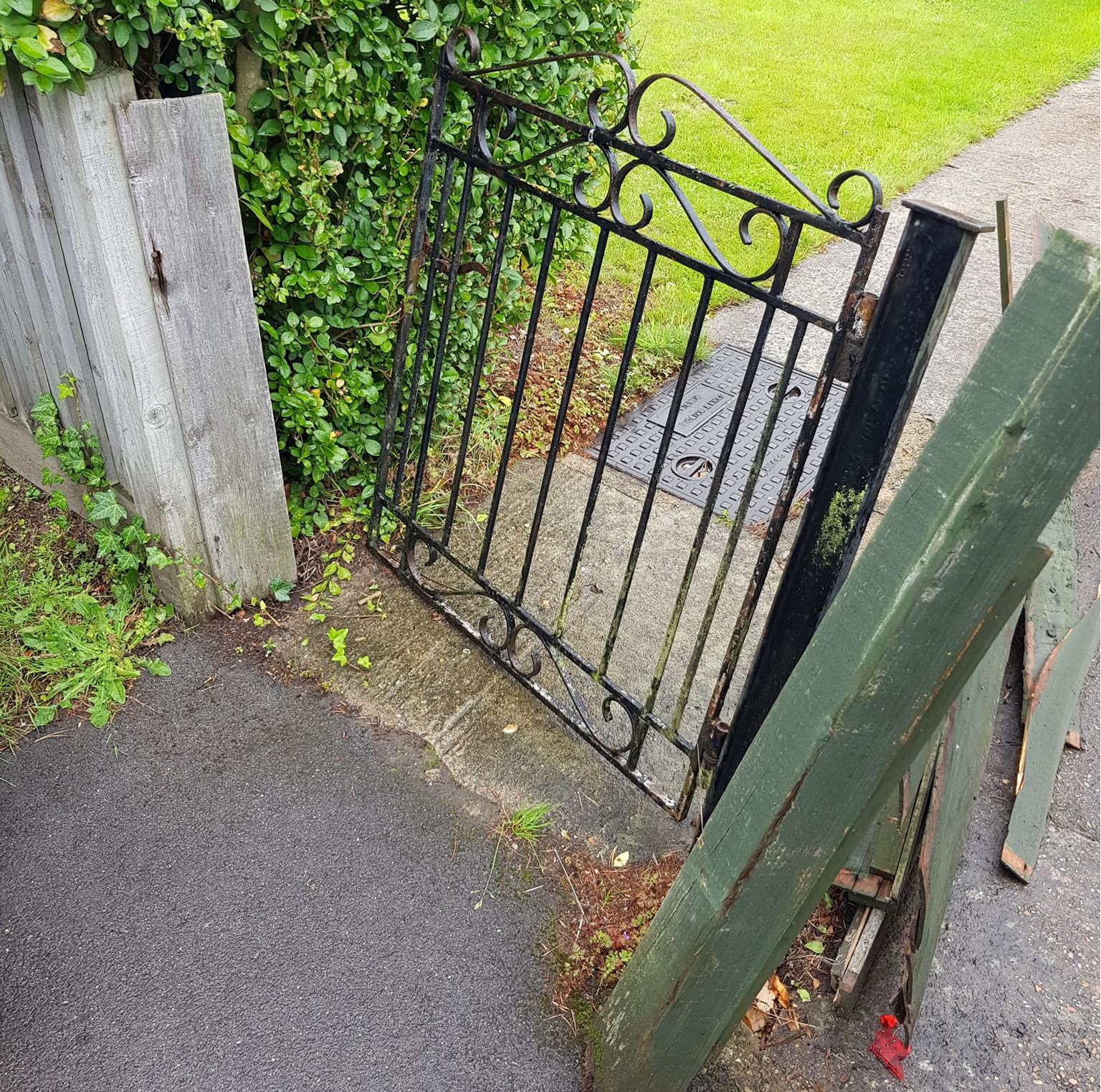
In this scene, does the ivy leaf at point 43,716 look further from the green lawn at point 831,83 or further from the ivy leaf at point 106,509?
the green lawn at point 831,83

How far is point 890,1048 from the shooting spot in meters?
2.14

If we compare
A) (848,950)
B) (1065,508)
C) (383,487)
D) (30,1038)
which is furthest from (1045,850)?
(30,1038)

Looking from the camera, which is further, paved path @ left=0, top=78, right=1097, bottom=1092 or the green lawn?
the green lawn

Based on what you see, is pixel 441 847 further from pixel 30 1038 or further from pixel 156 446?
pixel 156 446

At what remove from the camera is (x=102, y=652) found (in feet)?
9.23

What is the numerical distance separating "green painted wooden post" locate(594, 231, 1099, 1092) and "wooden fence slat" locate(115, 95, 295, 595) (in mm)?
1814

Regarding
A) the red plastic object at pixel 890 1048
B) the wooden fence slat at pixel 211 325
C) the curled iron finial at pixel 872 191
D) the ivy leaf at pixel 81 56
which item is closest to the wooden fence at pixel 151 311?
the wooden fence slat at pixel 211 325

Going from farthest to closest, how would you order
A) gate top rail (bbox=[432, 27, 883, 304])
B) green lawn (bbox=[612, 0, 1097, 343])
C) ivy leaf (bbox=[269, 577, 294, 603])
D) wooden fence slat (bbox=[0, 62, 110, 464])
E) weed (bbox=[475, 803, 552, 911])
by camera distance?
1. green lawn (bbox=[612, 0, 1097, 343])
2. ivy leaf (bbox=[269, 577, 294, 603])
3. weed (bbox=[475, 803, 552, 911])
4. wooden fence slat (bbox=[0, 62, 110, 464])
5. gate top rail (bbox=[432, 27, 883, 304])

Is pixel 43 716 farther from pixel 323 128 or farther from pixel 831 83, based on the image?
pixel 831 83

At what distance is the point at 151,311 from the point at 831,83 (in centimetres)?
696

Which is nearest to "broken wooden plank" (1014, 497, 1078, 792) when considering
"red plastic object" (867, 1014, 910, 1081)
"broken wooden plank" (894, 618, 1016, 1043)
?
"broken wooden plank" (894, 618, 1016, 1043)

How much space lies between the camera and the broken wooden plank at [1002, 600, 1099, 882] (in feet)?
8.82

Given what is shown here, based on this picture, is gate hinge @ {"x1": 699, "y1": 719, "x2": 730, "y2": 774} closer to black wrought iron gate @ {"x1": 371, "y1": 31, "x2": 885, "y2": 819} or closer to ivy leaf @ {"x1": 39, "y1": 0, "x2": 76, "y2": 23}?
black wrought iron gate @ {"x1": 371, "y1": 31, "x2": 885, "y2": 819}

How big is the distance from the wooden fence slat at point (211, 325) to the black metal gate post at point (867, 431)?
5.39 ft
